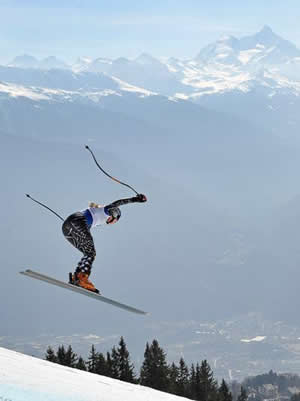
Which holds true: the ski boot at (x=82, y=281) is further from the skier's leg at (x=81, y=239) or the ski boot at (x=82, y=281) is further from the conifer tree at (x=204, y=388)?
the conifer tree at (x=204, y=388)

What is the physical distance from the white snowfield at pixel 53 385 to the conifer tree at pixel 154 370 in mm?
42881

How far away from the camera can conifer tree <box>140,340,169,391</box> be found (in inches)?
2035

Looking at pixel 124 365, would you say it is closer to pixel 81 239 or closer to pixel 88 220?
pixel 81 239

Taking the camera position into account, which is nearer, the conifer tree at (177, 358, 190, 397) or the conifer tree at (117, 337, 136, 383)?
the conifer tree at (177, 358, 190, 397)

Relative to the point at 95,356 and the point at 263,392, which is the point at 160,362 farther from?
the point at 263,392

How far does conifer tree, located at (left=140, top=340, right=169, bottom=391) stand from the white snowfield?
4288 centimetres

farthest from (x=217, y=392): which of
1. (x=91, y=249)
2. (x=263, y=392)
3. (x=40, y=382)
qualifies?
(x=263, y=392)

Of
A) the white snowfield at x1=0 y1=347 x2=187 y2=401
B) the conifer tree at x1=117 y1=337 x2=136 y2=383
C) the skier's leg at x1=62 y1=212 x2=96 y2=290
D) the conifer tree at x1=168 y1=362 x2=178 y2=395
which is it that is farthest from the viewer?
the conifer tree at x1=117 y1=337 x2=136 y2=383

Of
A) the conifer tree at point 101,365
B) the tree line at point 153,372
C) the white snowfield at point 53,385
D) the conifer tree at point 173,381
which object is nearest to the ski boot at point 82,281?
the white snowfield at point 53,385

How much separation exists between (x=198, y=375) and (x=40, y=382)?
48.1 metres

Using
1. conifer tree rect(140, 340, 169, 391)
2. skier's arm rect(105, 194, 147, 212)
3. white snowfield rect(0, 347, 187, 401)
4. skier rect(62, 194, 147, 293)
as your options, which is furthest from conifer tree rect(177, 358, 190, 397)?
white snowfield rect(0, 347, 187, 401)

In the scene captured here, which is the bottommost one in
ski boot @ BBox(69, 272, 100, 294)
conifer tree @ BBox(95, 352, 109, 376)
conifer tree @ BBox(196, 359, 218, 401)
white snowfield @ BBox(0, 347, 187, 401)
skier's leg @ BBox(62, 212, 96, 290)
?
white snowfield @ BBox(0, 347, 187, 401)

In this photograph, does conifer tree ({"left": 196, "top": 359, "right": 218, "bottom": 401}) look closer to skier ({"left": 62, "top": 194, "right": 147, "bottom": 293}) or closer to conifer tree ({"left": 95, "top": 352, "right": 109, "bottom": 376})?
conifer tree ({"left": 95, "top": 352, "right": 109, "bottom": 376})

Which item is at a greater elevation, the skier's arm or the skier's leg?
→ the skier's arm
